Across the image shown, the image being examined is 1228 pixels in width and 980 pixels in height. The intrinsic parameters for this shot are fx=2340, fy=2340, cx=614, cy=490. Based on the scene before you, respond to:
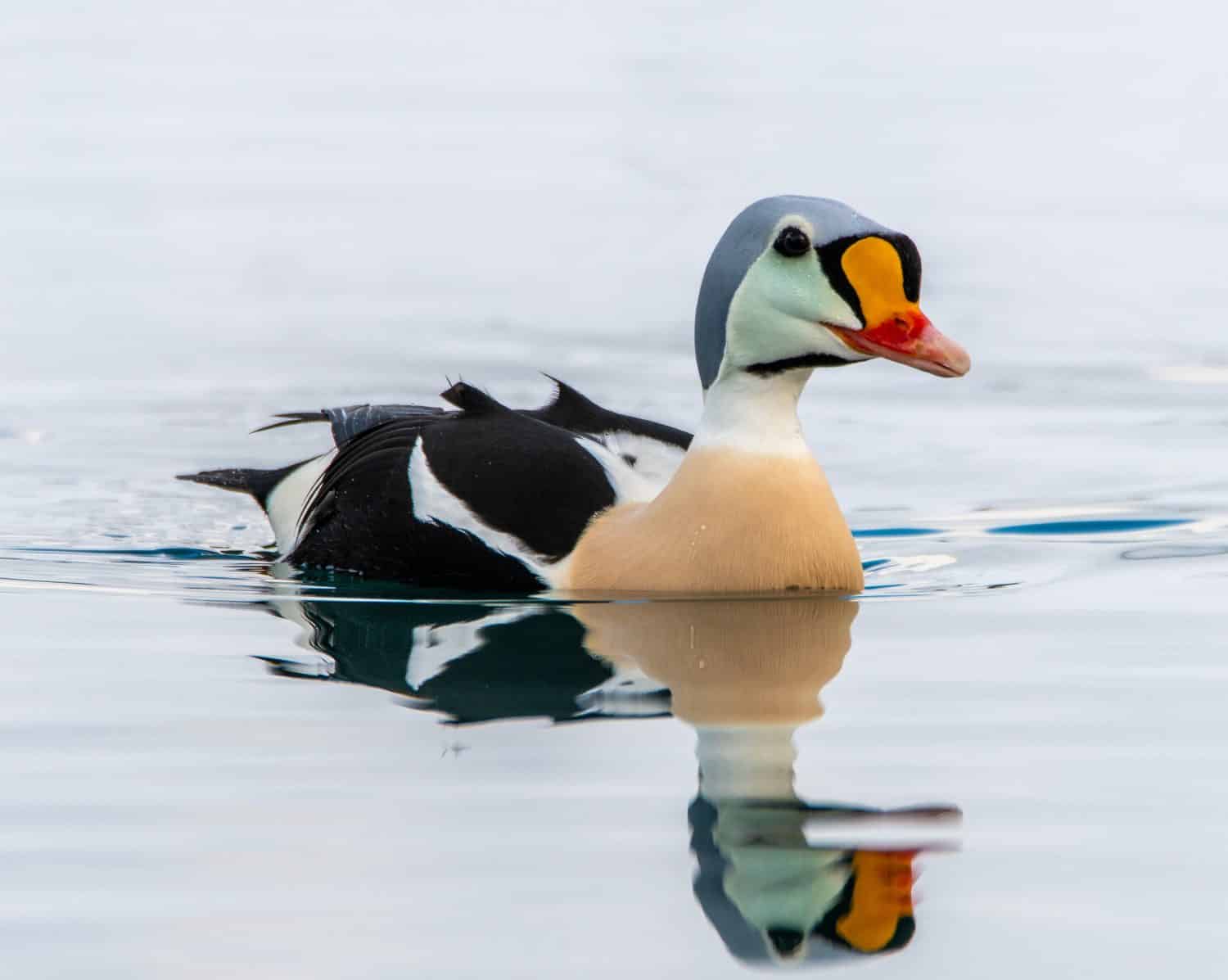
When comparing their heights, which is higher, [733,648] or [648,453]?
[648,453]

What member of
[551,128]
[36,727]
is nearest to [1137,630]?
[36,727]

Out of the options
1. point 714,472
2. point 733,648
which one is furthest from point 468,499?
point 733,648

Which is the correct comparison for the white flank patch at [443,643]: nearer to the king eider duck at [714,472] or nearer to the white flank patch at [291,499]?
the king eider duck at [714,472]

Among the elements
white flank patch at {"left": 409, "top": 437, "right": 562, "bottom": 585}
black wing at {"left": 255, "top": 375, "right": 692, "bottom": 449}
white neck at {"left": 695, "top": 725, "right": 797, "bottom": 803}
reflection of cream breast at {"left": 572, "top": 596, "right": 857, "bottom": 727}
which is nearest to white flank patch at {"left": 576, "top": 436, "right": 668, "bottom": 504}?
black wing at {"left": 255, "top": 375, "right": 692, "bottom": 449}

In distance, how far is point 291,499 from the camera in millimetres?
7277

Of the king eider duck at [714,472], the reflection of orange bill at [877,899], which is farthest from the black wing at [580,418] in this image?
the reflection of orange bill at [877,899]

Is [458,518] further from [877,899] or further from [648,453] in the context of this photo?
[877,899]

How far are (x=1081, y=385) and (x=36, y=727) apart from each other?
6.12m

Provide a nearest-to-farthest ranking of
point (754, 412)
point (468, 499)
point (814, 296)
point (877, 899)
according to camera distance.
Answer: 1. point (877, 899)
2. point (814, 296)
3. point (754, 412)
4. point (468, 499)

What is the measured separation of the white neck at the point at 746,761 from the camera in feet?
13.7

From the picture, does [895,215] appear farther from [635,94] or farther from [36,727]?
[36,727]

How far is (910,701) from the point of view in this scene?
4953mm

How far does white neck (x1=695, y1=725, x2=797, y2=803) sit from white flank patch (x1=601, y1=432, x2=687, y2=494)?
200cm

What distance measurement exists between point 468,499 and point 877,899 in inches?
104
